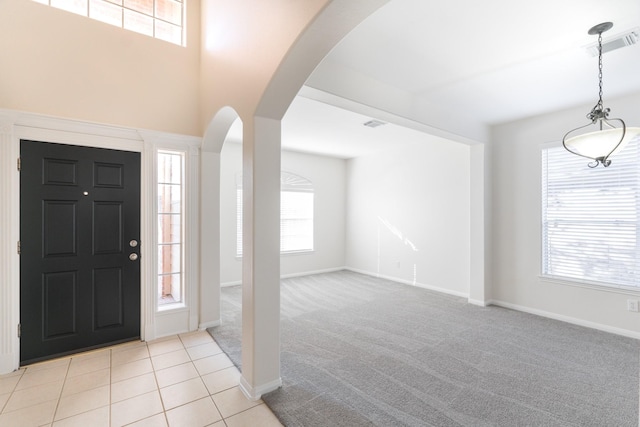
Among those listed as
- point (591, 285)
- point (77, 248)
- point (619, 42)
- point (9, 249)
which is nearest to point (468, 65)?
point (619, 42)

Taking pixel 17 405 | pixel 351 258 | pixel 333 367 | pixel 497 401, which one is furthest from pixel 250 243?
pixel 351 258

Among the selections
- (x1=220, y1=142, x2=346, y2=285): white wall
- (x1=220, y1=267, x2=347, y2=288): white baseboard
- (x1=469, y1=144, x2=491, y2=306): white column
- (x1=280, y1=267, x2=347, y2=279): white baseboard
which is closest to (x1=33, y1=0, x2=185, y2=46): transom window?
(x1=220, y1=142, x2=346, y2=285): white wall

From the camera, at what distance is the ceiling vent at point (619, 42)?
2332 mm

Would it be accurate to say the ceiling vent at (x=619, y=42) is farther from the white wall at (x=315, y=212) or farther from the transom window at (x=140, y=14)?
the white wall at (x=315, y=212)

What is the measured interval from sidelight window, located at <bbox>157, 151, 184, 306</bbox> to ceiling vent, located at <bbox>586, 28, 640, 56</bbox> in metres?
4.08

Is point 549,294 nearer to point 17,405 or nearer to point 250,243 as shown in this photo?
point 250,243

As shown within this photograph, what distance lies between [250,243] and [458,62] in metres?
2.54

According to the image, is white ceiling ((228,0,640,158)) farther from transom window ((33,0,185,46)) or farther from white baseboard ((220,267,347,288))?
white baseboard ((220,267,347,288))

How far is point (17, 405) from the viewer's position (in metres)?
2.13

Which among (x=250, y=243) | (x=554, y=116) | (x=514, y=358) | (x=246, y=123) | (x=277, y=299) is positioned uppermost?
(x=554, y=116)

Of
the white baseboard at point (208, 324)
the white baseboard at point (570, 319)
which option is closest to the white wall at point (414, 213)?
the white baseboard at point (570, 319)

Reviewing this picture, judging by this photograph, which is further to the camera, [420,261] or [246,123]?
[420,261]

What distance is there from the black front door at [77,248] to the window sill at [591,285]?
16.9 feet

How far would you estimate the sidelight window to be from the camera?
3.42 metres
